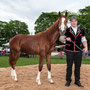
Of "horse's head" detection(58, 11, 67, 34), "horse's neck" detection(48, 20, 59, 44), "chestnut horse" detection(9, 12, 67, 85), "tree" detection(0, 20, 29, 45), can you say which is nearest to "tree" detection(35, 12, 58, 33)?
"tree" detection(0, 20, 29, 45)

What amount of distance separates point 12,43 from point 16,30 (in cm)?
4708

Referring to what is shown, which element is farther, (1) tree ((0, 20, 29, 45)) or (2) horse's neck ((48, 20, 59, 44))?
(1) tree ((0, 20, 29, 45))

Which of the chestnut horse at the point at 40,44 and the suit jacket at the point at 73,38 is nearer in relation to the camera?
the suit jacket at the point at 73,38

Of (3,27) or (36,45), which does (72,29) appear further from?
(3,27)

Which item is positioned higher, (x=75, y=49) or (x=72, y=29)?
(x=72, y=29)

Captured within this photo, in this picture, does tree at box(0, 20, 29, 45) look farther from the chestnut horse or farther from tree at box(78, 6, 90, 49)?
the chestnut horse

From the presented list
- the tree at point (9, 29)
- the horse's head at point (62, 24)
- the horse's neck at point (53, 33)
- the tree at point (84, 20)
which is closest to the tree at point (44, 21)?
the tree at point (84, 20)

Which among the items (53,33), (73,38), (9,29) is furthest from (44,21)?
(73,38)

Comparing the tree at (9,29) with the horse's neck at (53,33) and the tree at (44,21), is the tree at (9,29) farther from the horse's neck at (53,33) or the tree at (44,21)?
the horse's neck at (53,33)

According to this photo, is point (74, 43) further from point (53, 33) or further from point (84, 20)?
point (84, 20)

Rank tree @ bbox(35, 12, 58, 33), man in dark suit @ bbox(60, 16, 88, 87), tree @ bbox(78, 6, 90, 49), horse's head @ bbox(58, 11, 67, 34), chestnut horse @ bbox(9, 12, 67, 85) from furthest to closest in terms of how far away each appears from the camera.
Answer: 1. tree @ bbox(35, 12, 58, 33)
2. tree @ bbox(78, 6, 90, 49)
3. chestnut horse @ bbox(9, 12, 67, 85)
4. man in dark suit @ bbox(60, 16, 88, 87)
5. horse's head @ bbox(58, 11, 67, 34)

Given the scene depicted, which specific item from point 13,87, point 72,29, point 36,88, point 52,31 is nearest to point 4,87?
point 13,87

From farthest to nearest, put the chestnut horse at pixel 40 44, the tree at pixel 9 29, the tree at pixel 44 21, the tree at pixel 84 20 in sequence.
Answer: the tree at pixel 9 29 → the tree at pixel 44 21 → the tree at pixel 84 20 → the chestnut horse at pixel 40 44

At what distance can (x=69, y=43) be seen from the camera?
464 cm
